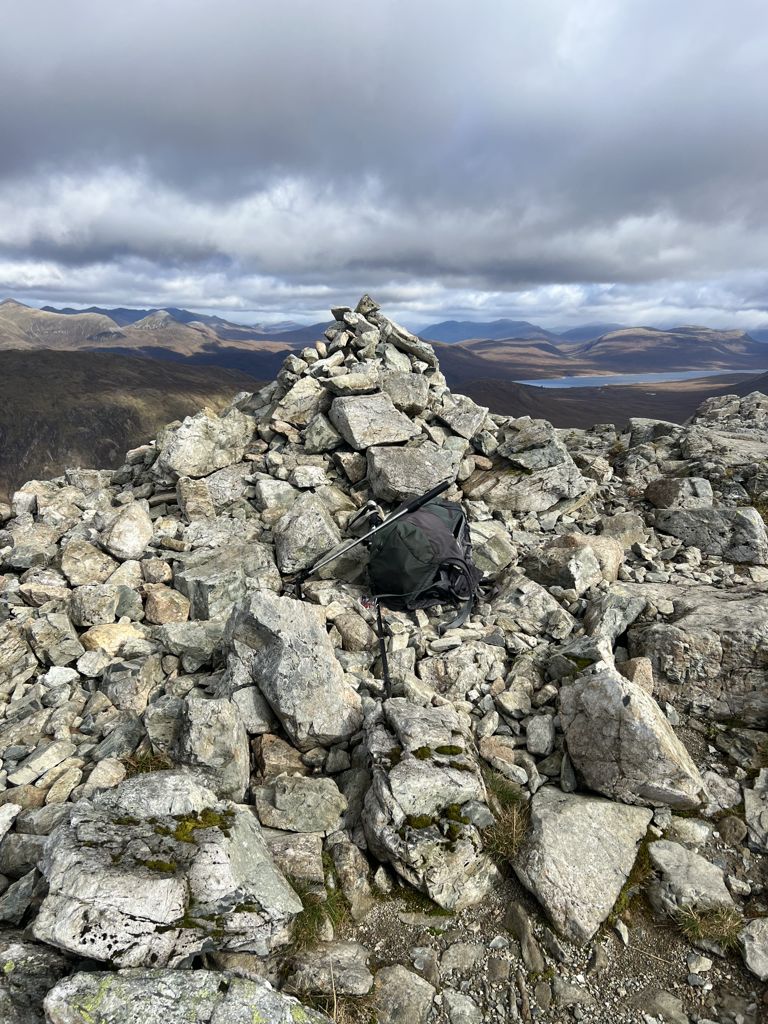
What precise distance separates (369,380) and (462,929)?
44.9 feet

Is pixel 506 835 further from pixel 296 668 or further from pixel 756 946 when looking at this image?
pixel 296 668

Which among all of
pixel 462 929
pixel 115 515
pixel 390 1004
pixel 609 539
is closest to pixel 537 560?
pixel 609 539

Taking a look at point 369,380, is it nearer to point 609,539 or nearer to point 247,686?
point 609,539

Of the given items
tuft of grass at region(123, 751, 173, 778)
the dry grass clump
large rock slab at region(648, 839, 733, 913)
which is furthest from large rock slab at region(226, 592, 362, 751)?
large rock slab at region(648, 839, 733, 913)

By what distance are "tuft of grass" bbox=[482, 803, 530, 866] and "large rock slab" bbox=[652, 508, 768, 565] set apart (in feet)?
27.8

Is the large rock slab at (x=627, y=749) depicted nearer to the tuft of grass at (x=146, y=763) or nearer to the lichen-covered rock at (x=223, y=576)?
the tuft of grass at (x=146, y=763)

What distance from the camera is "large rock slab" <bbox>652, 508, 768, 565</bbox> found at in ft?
37.2

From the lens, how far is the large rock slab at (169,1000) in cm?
379

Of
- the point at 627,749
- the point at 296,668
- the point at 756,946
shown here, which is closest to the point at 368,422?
the point at 296,668

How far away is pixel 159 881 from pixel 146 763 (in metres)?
2.40

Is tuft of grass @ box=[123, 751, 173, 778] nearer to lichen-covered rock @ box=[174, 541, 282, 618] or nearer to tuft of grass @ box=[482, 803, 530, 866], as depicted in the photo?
lichen-covered rock @ box=[174, 541, 282, 618]

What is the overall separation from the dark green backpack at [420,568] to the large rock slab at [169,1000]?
6071 millimetres

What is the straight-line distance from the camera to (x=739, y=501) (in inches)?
548

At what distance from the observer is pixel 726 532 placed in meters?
11.7
